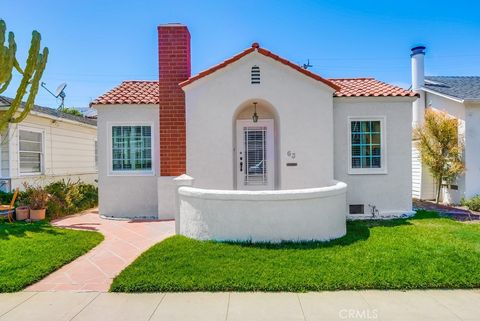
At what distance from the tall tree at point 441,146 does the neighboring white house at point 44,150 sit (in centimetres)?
1715

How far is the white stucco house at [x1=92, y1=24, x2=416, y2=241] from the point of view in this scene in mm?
11062

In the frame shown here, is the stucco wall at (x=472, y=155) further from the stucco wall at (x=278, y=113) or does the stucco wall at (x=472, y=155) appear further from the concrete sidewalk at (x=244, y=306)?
the concrete sidewalk at (x=244, y=306)

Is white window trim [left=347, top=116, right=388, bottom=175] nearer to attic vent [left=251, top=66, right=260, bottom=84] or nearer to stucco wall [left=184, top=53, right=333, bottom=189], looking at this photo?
stucco wall [left=184, top=53, right=333, bottom=189]

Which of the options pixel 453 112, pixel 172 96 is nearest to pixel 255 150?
pixel 172 96

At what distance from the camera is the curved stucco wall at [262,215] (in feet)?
26.0

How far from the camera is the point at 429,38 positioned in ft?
58.6

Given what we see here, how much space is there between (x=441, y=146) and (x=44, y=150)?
18079 mm

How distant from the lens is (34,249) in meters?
7.95

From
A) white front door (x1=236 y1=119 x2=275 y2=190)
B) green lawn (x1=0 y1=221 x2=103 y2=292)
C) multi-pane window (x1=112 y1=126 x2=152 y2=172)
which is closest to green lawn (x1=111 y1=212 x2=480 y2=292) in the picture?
green lawn (x1=0 y1=221 x2=103 y2=292)

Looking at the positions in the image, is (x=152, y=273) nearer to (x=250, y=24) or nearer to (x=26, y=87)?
(x=26, y=87)

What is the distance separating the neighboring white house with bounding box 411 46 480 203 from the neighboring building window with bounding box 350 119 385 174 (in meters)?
4.93

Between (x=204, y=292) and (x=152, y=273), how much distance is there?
1213 mm

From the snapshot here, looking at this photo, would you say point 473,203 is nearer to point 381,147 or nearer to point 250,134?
point 381,147
